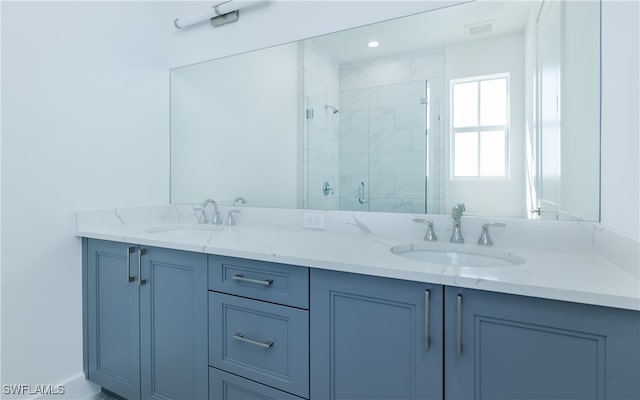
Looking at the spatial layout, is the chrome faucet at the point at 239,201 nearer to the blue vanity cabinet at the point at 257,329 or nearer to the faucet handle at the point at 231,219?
the faucet handle at the point at 231,219

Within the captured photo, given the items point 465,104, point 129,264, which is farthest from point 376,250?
point 129,264

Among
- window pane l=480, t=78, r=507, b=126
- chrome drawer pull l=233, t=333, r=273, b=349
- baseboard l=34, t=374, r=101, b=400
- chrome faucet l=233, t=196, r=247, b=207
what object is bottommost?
baseboard l=34, t=374, r=101, b=400

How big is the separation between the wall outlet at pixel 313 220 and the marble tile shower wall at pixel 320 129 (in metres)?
0.05

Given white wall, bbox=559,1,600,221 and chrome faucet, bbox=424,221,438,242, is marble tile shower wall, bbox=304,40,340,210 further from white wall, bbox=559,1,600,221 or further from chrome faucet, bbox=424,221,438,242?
white wall, bbox=559,1,600,221

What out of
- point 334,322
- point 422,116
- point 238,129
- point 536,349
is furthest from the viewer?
point 238,129

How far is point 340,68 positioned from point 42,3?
57.7 inches

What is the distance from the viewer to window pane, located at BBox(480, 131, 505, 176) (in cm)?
140

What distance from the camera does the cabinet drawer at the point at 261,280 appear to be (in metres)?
1.18

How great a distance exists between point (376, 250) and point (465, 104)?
0.77 meters

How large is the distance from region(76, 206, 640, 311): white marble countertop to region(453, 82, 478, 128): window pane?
44 cm

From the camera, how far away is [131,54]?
80.0 inches

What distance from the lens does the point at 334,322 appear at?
1108 millimetres

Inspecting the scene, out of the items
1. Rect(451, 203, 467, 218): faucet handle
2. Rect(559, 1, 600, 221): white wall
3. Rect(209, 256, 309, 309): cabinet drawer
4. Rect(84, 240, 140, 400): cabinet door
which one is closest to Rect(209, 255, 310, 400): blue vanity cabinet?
Rect(209, 256, 309, 309): cabinet drawer

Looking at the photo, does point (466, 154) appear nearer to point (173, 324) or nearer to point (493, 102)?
point (493, 102)
